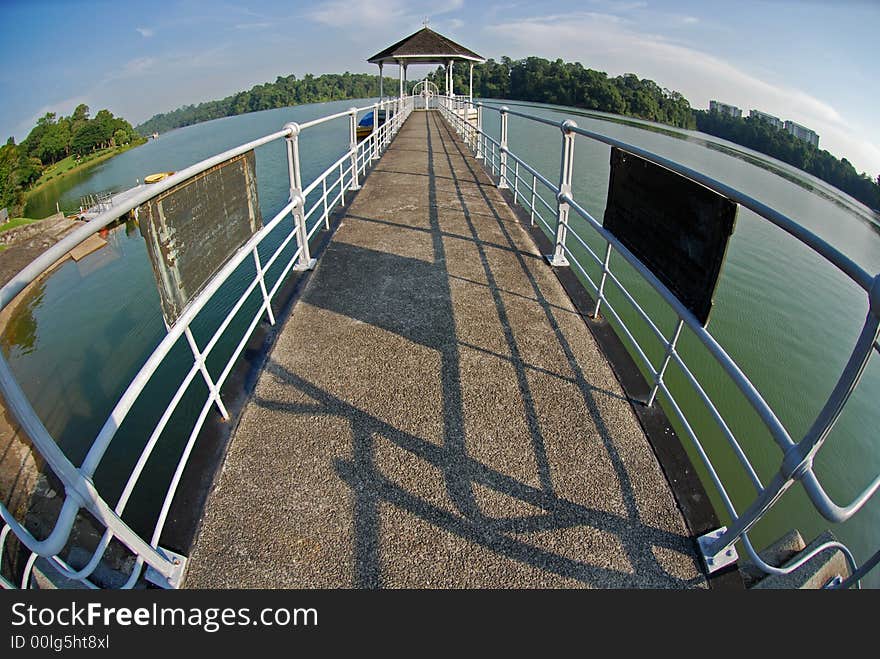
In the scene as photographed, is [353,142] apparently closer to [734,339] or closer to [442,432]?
[442,432]

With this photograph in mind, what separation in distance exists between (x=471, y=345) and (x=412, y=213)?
351 cm

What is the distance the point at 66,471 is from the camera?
1272 millimetres

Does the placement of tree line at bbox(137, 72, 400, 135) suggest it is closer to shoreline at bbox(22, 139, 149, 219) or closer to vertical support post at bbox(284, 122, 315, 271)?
shoreline at bbox(22, 139, 149, 219)

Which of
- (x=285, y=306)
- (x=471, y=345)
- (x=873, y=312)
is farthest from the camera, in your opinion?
(x=285, y=306)

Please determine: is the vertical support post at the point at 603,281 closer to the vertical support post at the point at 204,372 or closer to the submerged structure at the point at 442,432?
the submerged structure at the point at 442,432

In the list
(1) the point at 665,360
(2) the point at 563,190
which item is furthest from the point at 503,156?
(1) the point at 665,360

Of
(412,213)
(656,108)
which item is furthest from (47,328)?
(656,108)

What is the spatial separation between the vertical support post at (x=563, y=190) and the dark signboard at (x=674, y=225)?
0.82m

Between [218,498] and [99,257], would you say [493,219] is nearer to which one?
[218,498]

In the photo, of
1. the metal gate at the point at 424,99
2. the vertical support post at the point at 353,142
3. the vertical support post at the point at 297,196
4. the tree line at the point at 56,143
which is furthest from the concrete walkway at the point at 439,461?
the tree line at the point at 56,143

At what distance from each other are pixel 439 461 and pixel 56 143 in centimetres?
9682

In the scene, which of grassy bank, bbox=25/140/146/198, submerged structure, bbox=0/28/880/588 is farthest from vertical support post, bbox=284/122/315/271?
grassy bank, bbox=25/140/146/198

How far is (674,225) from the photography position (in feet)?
7.32

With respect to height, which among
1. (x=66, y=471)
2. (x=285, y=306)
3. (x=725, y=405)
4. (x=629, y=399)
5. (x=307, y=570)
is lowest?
(x=725, y=405)
